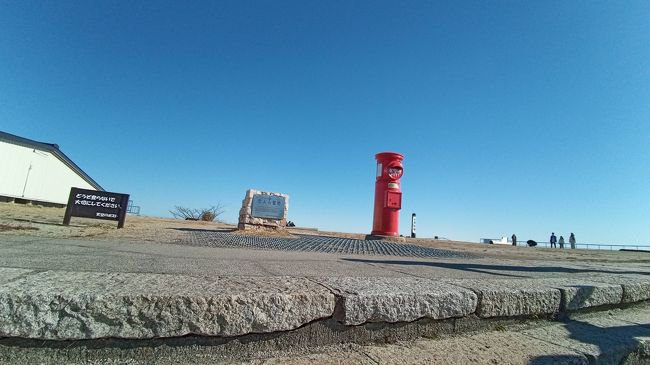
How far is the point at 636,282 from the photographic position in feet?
9.52

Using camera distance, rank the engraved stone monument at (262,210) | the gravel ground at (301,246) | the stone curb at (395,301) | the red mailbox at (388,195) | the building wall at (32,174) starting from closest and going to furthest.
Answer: the stone curb at (395,301)
the gravel ground at (301,246)
the engraved stone monument at (262,210)
the red mailbox at (388,195)
the building wall at (32,174)

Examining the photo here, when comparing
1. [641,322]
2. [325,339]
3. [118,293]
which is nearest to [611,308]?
[641,322]

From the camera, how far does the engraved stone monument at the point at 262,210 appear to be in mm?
10266

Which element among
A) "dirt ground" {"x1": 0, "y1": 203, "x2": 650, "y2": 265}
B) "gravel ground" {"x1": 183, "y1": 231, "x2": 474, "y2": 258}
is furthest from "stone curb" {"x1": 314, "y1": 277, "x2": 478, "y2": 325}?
"dirt ground" {"x1": 0, "y1": 203, "x2": 650, "y2": 265}

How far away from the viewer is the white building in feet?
64.0

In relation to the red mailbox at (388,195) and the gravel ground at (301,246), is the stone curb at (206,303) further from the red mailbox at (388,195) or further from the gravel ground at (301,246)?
the red mailbox at (388,195)

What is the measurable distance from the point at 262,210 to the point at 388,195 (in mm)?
4880

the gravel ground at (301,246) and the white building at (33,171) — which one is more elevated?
the white building at (33,171)

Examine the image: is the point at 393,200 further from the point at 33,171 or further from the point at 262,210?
the point at 33,171

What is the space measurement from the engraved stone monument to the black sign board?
345 centimetres

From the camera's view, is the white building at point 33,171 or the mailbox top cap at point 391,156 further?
the white building at point 33,171

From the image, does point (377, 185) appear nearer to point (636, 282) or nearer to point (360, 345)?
point (636, 282)

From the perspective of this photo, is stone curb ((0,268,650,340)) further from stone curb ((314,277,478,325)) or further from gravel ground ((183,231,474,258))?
gravel ground ((183,231,474,258))

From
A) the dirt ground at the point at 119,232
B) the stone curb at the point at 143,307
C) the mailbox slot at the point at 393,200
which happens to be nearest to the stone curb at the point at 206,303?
the stone curb at the point at 143,307
